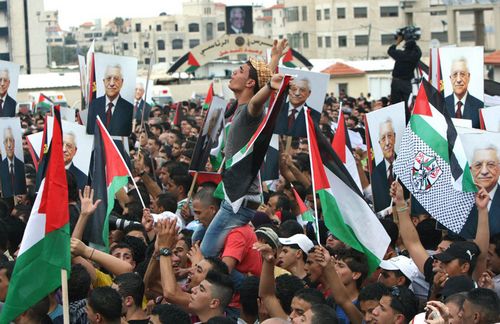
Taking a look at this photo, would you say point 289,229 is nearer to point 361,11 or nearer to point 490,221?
point 490,221

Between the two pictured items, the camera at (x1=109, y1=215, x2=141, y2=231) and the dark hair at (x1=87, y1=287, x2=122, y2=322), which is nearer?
the dark hair at (x1=87, y1=287, x2=122, y2=322)

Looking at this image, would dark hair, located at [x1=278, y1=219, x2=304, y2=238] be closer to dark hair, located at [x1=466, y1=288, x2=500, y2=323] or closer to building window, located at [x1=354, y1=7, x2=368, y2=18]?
dark hair, located at [x1=466, y1=288, x2=500, y2=323]

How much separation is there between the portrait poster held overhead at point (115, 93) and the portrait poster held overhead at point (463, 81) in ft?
10.8

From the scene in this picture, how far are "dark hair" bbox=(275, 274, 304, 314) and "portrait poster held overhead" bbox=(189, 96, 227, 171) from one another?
3346mm

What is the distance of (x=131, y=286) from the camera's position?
7844 millimetres

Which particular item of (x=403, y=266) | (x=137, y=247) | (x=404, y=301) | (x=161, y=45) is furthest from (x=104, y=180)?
(x=161, y=45)

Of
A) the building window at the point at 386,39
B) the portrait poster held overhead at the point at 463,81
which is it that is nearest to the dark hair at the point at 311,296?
the portrait poster held overhead at the point at 463,81

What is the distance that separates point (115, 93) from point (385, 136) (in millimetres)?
3361

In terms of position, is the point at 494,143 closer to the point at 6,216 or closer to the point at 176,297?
the point at 176,297

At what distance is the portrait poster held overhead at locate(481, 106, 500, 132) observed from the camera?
1069 centimetres

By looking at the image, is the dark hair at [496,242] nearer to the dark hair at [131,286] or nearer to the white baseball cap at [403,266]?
the white baseball cap at [403,266]

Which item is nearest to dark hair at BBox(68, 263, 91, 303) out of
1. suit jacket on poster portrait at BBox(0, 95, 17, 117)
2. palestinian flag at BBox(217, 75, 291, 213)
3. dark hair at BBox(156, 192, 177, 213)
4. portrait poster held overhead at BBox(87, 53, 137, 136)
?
palestinian flag at BBox(217, 75, 291, 213)

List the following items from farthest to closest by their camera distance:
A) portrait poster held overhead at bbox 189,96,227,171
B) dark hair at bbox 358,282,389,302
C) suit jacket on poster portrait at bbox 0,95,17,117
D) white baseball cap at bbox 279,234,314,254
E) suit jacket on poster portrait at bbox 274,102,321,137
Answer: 1. suit jacket on poster portrait at bbox 0,95,17,117
2. suit jacket on poster portrait at bbox 274,102,321,137
3. portrait poster held overhead at bbox 189,96,227,171
4. white baseball cap at bbox 279,234,314,254
5. dark hair at bbox 358,282,389,302

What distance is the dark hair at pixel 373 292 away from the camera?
24.5ft
